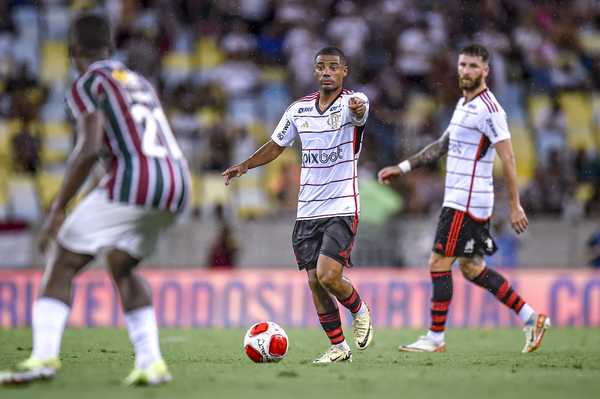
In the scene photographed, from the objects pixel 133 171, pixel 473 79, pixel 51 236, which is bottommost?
pixel 51 236

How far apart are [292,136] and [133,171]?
8.81 ft

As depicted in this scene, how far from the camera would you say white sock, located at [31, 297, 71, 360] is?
6754mm

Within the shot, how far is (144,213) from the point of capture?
22.3 feet

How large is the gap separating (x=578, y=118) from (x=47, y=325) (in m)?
15.7

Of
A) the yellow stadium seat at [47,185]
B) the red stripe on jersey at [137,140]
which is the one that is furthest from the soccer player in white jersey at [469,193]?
the yellow stadium seat at [47,185]

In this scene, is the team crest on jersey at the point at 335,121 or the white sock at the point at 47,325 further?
the team crest on jersey at the point at 335,121

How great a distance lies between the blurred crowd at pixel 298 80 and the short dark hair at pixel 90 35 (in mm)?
11126

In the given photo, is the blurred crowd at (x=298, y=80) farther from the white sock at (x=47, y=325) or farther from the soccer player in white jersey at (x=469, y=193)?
the white sock at (x=47, y=325)

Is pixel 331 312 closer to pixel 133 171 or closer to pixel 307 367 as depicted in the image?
pixel 307 367

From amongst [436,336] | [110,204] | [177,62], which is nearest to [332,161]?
[436,336]

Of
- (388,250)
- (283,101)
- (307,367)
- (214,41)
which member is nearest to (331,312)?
(307,367)

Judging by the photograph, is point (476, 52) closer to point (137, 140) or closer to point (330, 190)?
point (330, 190)

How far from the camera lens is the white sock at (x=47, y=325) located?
6754mm

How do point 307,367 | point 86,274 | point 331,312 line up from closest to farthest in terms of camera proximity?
point 307,367 → point 331,312 → point 86,274
